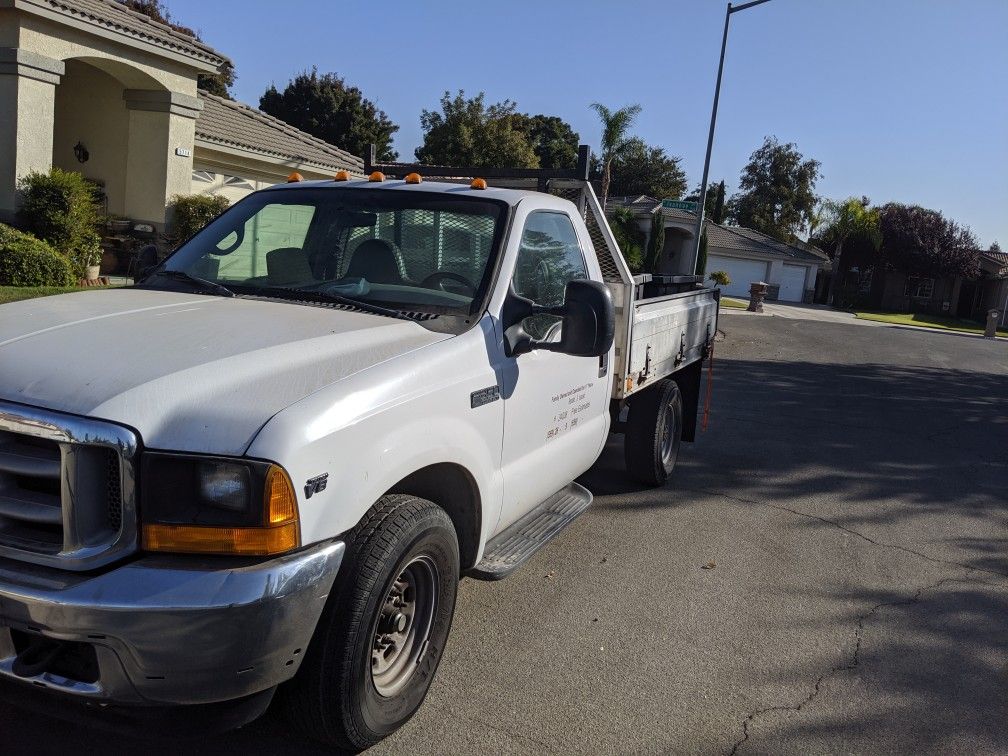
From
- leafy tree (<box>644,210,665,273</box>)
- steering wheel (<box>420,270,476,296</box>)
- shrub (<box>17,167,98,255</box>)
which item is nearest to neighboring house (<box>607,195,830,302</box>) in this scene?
leafy tree (<box>644,210,665,273</box>)

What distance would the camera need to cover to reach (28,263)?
39.5ft

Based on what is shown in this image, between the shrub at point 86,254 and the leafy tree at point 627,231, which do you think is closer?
the shrub at point 86,254

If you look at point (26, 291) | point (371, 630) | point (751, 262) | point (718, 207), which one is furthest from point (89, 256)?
point (718, 207)

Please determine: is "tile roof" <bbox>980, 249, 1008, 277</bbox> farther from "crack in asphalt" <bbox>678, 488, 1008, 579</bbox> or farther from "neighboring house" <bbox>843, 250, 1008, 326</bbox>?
"crack in asphalt" <bbox>678, 488, 1008, 579</bbox>

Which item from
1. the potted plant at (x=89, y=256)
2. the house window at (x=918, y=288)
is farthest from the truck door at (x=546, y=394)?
the house window at (x=918, y=288)

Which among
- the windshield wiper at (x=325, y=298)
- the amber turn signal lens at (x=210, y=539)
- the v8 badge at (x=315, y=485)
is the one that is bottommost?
the amber turn signal lens at (x=210, y=539)

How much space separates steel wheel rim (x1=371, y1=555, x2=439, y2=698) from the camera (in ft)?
10.4

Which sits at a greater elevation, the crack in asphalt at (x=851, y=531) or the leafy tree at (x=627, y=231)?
the leafy tree at (x=627, y=231)

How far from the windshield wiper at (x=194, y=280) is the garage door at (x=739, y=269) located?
160 ft

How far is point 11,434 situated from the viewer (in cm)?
263

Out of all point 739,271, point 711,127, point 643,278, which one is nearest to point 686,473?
point 643,278

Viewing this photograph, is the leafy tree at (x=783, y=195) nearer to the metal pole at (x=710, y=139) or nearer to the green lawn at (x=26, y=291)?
the metal pole at (x=710, y=139)

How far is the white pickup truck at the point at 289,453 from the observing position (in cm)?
246

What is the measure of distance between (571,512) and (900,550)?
8.30 feet
